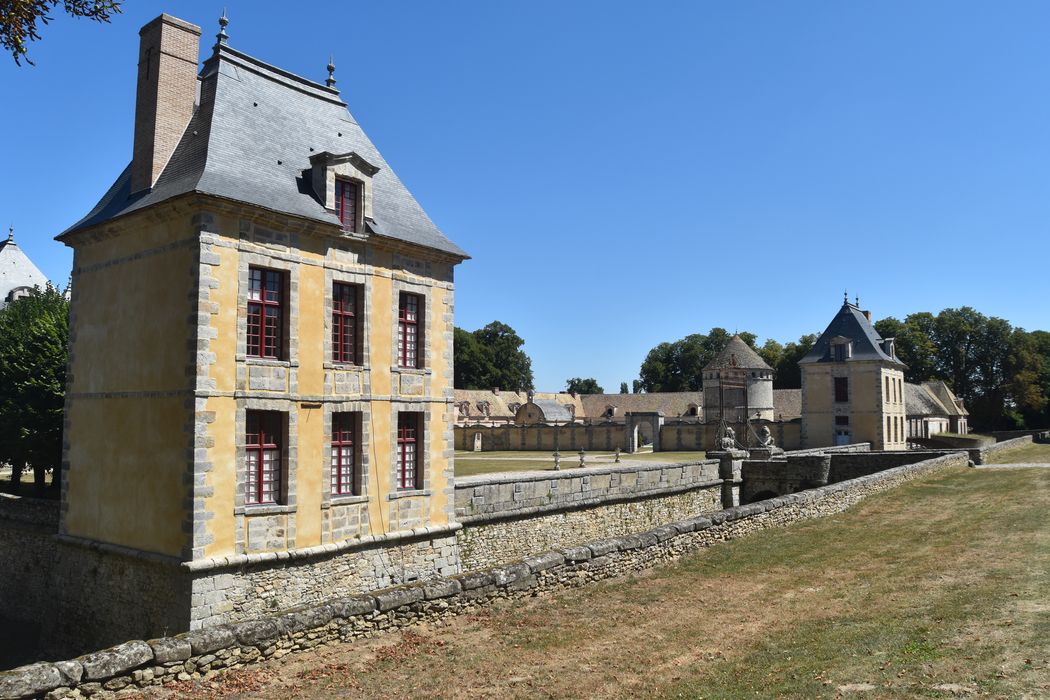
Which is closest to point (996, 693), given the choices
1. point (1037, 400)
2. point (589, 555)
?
point (589, 555)

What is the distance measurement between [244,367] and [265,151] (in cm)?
468

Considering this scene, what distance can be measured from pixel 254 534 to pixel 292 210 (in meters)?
5.91

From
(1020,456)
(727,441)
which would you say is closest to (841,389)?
(1020,456)

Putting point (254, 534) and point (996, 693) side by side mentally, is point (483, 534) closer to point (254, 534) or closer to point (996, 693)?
point (254, 534)

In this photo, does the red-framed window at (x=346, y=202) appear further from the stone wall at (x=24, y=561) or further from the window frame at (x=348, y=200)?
the stone wall at (x=24, y=561)

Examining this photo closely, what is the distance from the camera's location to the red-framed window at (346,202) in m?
15.4

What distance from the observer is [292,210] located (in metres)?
14.1

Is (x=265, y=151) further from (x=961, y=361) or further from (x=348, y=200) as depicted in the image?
(x=961, y=361)

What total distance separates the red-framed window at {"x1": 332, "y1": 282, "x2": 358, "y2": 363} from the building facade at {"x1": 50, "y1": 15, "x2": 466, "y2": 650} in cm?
4

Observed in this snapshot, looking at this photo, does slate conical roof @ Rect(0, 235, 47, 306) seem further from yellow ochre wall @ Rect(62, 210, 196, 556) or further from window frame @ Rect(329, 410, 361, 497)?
window frame @ Rect(329, 410, 361, 497)

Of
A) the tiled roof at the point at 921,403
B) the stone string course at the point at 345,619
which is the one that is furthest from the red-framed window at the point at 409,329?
the tiled roof at the point at 921,403

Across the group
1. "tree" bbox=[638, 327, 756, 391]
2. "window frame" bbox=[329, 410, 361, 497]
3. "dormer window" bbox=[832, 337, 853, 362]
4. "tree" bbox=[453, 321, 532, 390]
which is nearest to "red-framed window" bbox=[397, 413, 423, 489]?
"window frame" bbox=[329, 410, 361, 497]

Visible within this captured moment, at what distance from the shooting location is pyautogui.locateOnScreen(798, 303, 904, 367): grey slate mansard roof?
42156mm

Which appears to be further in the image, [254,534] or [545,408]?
[545,408]
